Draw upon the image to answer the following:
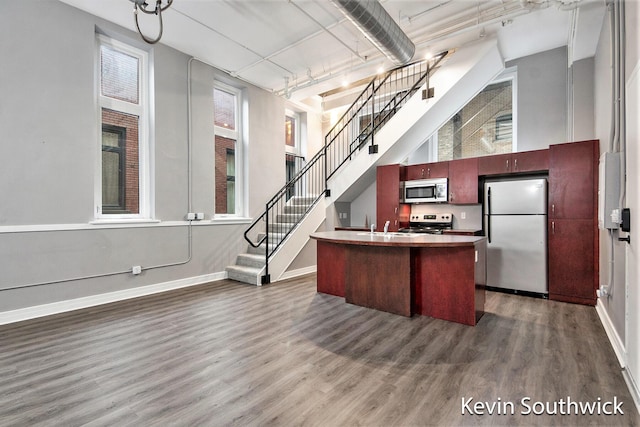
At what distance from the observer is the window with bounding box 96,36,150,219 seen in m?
4.24

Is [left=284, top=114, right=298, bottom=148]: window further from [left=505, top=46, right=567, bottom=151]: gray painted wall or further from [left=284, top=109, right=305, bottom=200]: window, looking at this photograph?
[left=505, top=46, right=567, bottom=151]: gray painted wall

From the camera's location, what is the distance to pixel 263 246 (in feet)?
19.5

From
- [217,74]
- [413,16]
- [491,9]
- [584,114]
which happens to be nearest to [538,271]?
[584,114]

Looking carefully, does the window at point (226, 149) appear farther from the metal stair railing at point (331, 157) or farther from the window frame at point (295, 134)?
the window frame at point (295, 134)

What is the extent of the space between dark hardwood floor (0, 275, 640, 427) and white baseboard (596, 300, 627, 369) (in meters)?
0.07

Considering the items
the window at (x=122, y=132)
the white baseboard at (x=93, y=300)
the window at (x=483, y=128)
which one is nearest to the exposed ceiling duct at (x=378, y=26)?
the window at (x=483, y=128)

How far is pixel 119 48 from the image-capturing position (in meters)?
4.39

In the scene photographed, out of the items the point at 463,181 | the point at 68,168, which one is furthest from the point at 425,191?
the point at 68,168

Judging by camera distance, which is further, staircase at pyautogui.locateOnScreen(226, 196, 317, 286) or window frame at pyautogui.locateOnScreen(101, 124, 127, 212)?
staircase at pyautogui.locateOnScreen(226, 196, 317, 286)

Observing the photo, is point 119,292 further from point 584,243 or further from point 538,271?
point 584,243

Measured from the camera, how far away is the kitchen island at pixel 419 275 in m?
3.21

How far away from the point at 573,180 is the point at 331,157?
4958 millimetres

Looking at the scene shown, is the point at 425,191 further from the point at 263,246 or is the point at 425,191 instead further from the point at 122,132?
the point at 122,132

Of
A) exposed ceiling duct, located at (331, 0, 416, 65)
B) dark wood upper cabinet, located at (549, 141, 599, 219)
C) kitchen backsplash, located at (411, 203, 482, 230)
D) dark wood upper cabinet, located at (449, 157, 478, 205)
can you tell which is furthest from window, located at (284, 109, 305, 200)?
dark wood upper cabinet, located at (549, 141, 599, 219)
